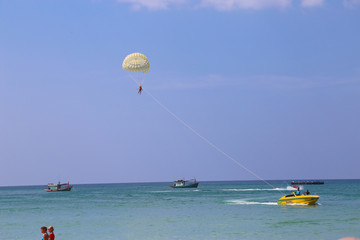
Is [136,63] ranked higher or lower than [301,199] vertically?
higher

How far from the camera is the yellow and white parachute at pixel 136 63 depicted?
109 feet

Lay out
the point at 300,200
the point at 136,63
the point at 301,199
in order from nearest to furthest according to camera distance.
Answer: the point at 136,63 → the point at 301,199 → the point at 300,200

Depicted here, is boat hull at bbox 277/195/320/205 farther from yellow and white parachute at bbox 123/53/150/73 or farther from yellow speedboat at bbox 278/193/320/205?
yellow and white parachute at bbox 123/53/150/73

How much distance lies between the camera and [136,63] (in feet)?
111

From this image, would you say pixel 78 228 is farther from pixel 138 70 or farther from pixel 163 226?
pixel 138 70

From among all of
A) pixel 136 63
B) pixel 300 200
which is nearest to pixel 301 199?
pixel 300 200

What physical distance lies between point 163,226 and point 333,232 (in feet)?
35.4

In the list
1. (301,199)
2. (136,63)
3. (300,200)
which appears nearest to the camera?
(136,63)

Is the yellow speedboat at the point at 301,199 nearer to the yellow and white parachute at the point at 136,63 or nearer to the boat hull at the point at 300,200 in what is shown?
the boat hull at the point at 300,200

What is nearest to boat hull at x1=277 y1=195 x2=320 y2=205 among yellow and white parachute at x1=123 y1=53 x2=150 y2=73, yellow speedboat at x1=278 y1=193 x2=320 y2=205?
yellow speedboat at x1=278 y1=193 x2=320 y2=205

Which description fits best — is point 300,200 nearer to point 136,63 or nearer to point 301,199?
point 301,199

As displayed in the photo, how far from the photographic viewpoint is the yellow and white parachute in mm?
33281

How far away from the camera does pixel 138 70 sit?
34.0 metres

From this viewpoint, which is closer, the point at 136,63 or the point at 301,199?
the point at 136,63
